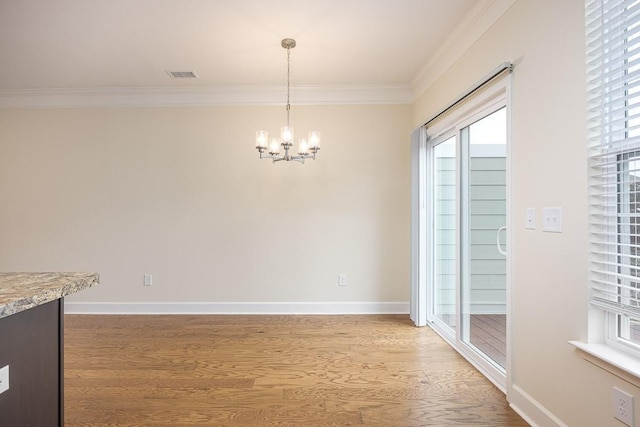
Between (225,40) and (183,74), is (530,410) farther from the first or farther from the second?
(183,74)

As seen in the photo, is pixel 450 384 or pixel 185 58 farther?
pixel 185 58

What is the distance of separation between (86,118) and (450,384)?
200 inches

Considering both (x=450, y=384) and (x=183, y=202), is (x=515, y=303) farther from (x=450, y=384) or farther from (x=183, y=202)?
(x=183, y=202)

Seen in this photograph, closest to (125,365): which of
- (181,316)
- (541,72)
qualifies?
(181,316)

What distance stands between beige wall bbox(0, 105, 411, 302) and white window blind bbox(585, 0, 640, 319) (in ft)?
8.48

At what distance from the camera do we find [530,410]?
1980 mm

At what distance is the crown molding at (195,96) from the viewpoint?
410cm

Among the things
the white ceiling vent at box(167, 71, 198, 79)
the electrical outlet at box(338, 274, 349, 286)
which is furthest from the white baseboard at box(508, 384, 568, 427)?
the white ceiling vent at box(167, 71, 198, 79)

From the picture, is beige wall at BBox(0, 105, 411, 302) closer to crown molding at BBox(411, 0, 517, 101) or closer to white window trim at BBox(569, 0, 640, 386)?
crown molding at BBox(411, 0, 517, 101)

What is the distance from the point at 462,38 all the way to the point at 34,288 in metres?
3.36

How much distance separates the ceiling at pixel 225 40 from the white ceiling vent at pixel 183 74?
7 cm

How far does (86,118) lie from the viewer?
4176 mm

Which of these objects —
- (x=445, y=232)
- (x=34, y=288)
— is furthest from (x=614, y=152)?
(x=34, y=288)

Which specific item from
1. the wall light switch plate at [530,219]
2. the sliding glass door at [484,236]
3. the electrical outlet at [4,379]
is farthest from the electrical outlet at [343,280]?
the electrical outlet at [4,379]
